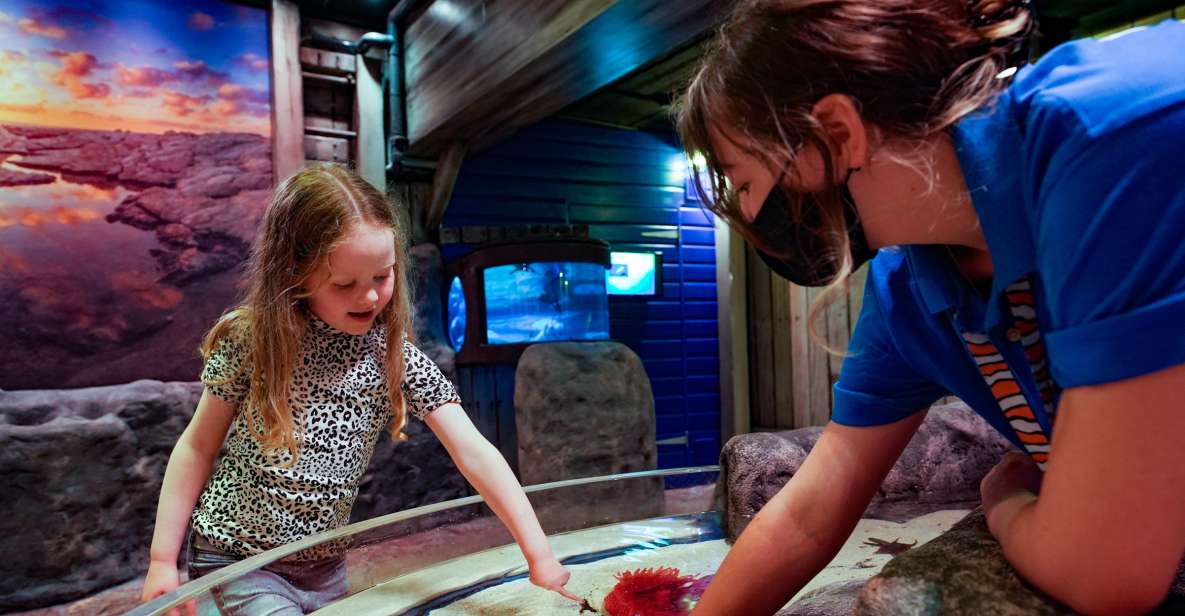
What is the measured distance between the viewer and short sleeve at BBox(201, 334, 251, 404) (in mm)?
1387

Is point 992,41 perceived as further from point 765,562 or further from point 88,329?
point 88,329

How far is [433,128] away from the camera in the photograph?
13.3 ft

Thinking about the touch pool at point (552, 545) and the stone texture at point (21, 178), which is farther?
the stone texture at point (21, 178)

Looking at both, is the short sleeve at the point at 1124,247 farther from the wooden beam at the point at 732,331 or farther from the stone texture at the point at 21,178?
the wooden beam at the point at 732,331

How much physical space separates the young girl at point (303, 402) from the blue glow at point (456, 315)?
3.12 meters

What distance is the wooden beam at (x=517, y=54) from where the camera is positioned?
2490mm

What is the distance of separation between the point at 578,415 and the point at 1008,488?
135 inches

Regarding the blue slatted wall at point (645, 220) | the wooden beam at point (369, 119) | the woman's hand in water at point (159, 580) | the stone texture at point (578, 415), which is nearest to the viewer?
the woman's hand in water at point (159, 580)

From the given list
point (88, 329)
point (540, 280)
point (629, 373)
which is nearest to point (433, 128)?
point (540, 280)

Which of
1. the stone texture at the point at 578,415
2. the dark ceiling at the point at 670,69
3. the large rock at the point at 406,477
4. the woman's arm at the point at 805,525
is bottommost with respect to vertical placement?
the large rock at the point at 406,477

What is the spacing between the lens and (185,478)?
54.4 inches

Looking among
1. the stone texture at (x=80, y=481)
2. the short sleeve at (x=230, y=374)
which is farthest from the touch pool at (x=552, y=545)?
the stone texture at (x=80, y=481)

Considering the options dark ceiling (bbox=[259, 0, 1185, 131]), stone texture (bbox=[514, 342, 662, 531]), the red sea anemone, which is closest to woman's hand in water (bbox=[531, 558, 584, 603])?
the red sea anemone

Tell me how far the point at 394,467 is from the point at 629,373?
4.94ft
